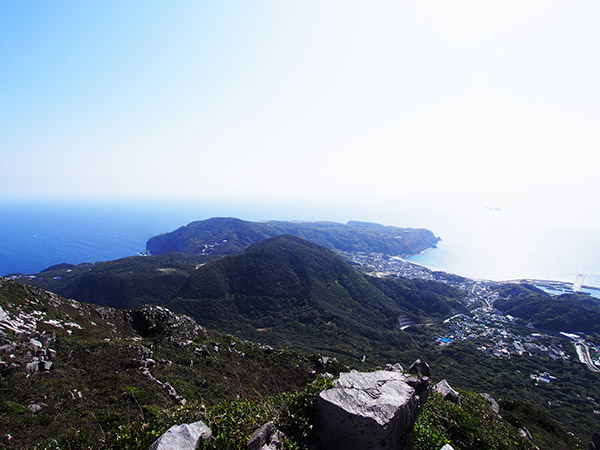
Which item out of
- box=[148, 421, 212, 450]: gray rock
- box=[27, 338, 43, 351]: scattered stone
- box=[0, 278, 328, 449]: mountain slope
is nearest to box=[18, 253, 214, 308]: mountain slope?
box=[0, 278, 328, 449]: mountain slope

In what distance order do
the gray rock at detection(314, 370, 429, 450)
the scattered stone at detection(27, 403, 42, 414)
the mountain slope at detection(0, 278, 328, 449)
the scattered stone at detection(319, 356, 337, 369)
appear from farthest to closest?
the scattered stone at detection(319, 356, 337, 369)
the scattered stone at detection(27, 403, 42, 414)
the mountain slope at detection(0, 278, 328, 449)
the gray rock at detection(314, 370, 429, 450)

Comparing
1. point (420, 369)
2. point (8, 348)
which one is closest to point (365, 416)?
point (420, 369)

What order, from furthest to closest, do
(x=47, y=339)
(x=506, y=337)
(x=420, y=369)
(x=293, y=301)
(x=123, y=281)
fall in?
(x=123, y=281) → (x=293, y=301) → (x=506, y=337) → (x=420, y=369) → (x=47, y=339)

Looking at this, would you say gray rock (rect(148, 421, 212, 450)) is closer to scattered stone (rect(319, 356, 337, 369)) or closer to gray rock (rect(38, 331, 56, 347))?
gray rock (rect(38, 331, 56, 347))

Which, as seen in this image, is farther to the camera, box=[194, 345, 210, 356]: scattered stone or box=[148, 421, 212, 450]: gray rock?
box=[194, 345, 210, 356]: scattered stone

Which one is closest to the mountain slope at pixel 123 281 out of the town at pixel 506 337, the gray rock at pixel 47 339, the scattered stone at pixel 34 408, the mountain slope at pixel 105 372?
the mountain slope at pixel 105 372

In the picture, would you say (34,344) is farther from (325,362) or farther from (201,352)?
(325,362)

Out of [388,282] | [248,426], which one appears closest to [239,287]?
[388,282]

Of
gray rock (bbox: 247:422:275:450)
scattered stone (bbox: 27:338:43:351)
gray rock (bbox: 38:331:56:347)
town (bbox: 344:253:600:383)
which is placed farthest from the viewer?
town (bbox: 344:253:600:383)
